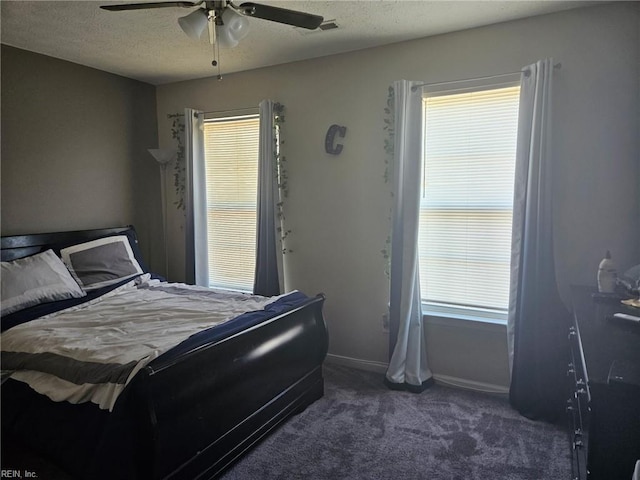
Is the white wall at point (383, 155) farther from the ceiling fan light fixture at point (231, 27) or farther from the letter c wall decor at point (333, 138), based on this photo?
the ceiling fan light fixture at point (231, 27)

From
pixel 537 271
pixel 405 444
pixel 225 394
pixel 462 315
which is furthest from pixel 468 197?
pixel 225 394

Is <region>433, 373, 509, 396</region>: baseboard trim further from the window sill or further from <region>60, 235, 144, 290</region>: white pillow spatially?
<region>60, 235, 144, 290</region>: white pillow

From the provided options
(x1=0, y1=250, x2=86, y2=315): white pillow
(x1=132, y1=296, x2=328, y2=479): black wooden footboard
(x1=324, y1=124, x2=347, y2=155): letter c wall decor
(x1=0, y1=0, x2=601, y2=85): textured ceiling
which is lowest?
(x1=132, y1=296, x2=328, y2=479): black wooden footboard

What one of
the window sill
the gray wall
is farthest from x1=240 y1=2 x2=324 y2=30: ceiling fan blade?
the gray wall

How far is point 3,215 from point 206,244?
5.17 feet

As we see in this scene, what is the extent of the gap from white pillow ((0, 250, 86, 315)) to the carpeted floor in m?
0.86

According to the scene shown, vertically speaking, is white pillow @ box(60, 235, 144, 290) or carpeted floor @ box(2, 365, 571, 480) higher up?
white pillow @ box(60, 235, 144, 290)

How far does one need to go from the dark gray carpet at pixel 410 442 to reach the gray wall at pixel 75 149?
2.48m

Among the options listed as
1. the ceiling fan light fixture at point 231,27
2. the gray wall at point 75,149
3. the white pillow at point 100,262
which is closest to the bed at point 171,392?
the white pillow at point 100,262

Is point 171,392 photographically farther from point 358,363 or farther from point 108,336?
point 358,363

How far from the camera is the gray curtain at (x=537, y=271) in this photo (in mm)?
2688

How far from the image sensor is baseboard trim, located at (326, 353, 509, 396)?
3064 mm

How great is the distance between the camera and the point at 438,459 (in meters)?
2.33

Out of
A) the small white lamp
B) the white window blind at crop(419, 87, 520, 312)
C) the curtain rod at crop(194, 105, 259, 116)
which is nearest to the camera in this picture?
the white window blind at crop(419, 87, 520, 312)
